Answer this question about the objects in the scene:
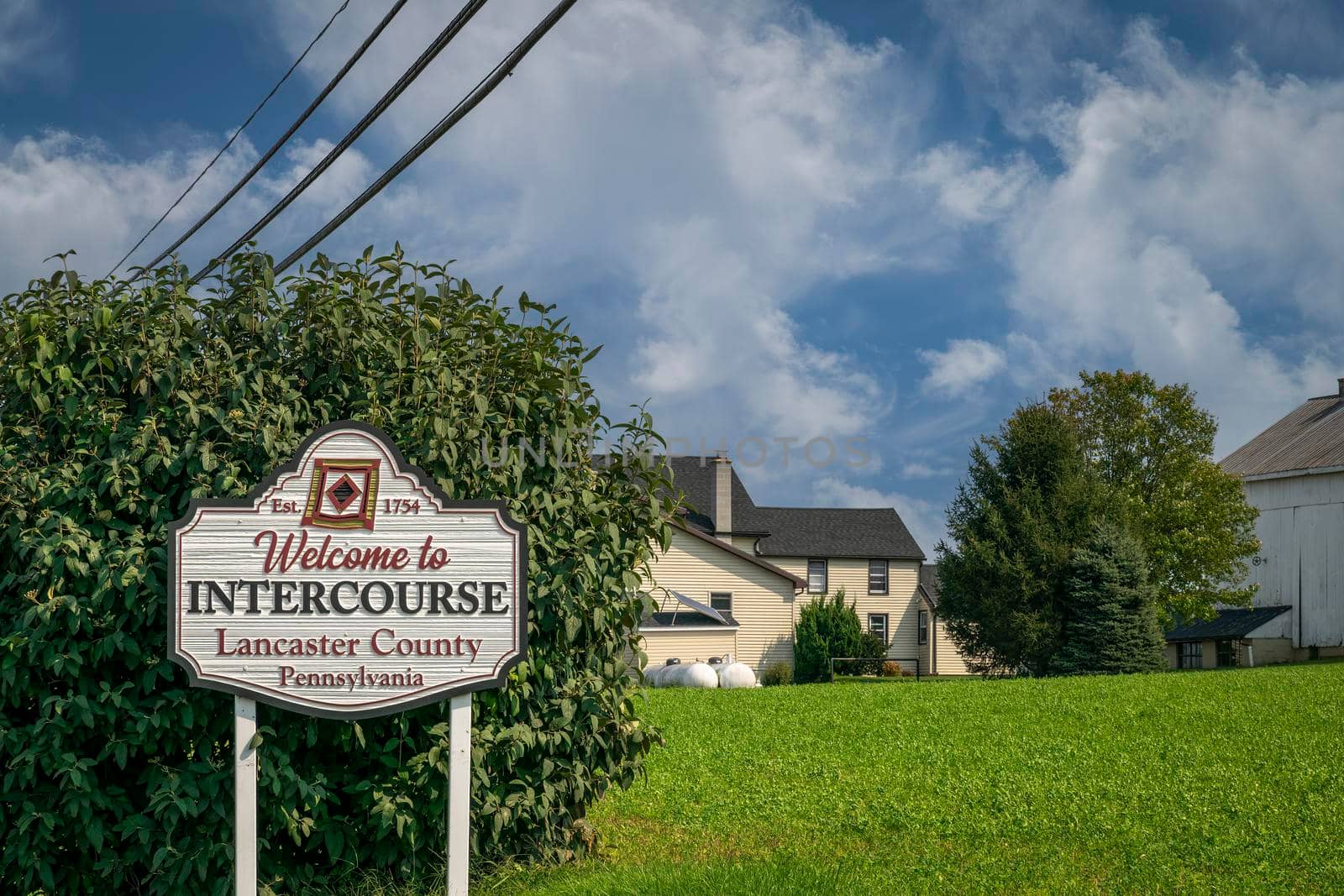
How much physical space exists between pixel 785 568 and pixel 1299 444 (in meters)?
20.6

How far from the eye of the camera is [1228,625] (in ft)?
139

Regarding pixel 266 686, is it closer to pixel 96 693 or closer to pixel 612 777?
pixel 96 693

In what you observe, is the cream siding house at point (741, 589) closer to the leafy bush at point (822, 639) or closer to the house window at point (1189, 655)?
the leafy bush at point (822, 639)

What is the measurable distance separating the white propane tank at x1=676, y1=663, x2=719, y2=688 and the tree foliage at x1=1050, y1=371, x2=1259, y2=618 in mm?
16381

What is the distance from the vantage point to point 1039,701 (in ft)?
56.7

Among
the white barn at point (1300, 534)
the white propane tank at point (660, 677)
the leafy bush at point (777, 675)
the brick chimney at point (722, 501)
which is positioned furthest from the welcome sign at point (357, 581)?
the brick chimney at point (722, 501)

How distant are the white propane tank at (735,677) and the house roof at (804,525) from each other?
1680 cm

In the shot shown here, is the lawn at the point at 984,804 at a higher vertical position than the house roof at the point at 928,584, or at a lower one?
lower

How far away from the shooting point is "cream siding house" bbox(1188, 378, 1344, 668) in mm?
38250

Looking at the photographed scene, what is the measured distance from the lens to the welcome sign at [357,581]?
6.14 meters

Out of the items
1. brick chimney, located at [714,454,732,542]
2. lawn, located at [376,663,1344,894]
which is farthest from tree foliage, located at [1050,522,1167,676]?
brick chimney, located at [714,454,732,542]

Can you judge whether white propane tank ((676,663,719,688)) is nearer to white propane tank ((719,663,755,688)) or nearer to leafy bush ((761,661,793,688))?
white propane tank ((719,663,755,688))

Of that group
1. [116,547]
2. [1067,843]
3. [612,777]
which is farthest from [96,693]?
[1067,843]

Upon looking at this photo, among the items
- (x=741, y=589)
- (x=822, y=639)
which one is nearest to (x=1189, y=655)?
(x=822, y=639)
